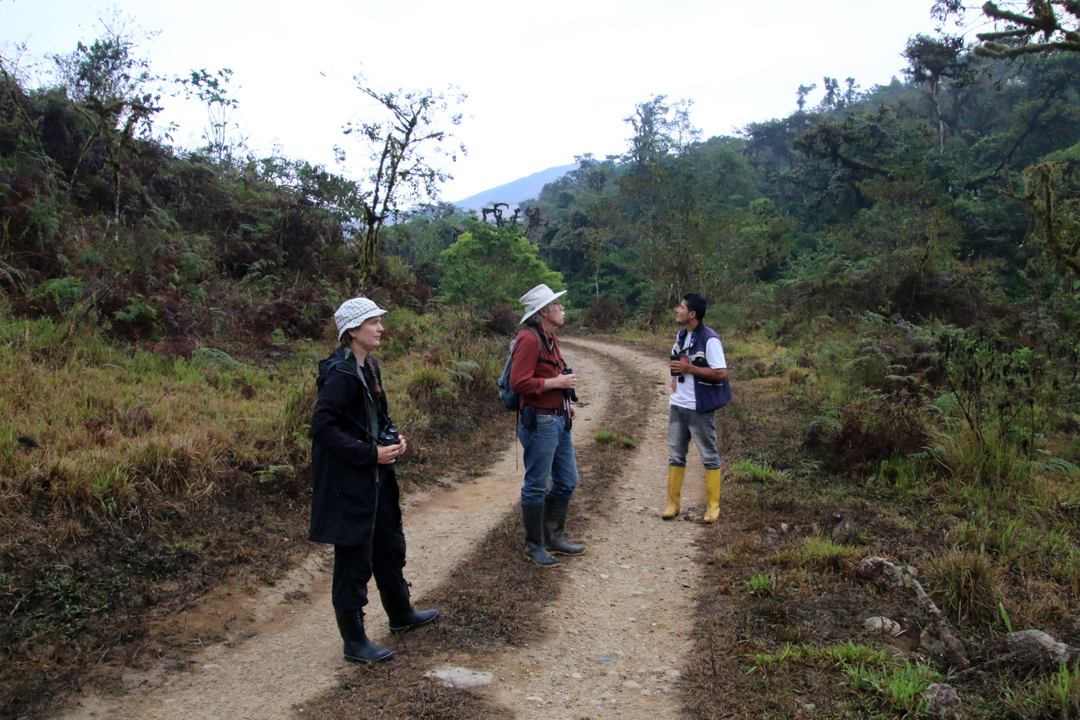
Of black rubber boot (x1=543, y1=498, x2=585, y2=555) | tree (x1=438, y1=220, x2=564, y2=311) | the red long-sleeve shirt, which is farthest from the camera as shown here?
tree (x1=438, y1=220, x2=564, y2=311)

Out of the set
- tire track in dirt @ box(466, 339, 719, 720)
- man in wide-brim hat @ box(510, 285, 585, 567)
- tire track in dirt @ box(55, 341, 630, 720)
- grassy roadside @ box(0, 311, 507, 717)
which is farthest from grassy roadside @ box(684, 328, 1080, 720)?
grassy roadside @ box(0, 311, 507, 717)

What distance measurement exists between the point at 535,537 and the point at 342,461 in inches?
81.1

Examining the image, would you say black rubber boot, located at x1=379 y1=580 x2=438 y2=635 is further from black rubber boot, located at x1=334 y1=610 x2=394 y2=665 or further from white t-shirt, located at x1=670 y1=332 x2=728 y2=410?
white t-shirt, located at x1=670 y1=332 x2=728 y2=410

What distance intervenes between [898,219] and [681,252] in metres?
7.56

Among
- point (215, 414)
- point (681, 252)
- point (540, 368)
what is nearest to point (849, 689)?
point (540, 368)

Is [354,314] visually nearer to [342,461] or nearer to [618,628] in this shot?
[342,461]

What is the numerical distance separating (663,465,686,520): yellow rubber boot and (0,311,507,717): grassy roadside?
270 centimetres

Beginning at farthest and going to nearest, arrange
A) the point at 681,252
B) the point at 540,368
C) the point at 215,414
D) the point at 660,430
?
the point at 681,252
the point at 660,430
the point at 215,414
the point at 540,368

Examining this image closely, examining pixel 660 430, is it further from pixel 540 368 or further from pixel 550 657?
pixel 550 657

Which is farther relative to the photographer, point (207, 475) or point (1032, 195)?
point (1032, 195)

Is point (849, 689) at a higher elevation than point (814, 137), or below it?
below

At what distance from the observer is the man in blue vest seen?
586 centimetres

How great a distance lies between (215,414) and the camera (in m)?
7.23

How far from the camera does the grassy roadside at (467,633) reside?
325 cm
